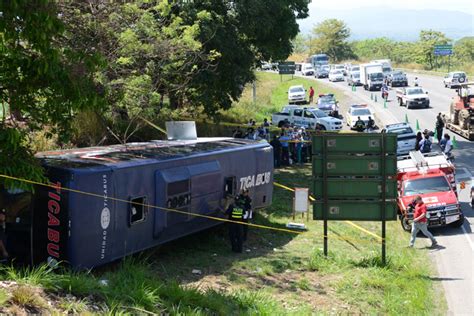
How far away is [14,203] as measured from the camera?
13.1 metres

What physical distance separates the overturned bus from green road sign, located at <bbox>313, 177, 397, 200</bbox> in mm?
2614

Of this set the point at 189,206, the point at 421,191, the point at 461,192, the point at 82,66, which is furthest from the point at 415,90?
the point at 82,66

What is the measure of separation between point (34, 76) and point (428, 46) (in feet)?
393

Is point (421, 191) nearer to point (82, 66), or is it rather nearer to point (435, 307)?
point (435, 307)

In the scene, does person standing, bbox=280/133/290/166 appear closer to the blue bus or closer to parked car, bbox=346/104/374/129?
parked car, bbox=346/104/374/129

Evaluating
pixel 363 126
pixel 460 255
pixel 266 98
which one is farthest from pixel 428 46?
pixel 460 255

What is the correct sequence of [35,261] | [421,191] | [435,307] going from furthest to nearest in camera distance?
[421,191]
[435,307]
[35,261]

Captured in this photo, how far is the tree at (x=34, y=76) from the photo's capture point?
10367mm

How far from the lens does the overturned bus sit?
13.1 meters

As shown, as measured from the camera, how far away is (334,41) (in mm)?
141000

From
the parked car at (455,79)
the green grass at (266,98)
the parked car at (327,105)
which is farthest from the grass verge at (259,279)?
the parked car at (455,79)

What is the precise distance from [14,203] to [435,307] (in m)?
9.10

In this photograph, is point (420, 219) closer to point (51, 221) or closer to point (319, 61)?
point (51, 221)

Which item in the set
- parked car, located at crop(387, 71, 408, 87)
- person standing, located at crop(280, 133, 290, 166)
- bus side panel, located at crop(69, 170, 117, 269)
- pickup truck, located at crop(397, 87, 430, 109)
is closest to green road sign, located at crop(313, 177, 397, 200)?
bus side panel, located at crop(69, 170, 117, 269)
